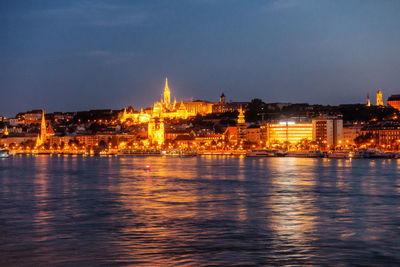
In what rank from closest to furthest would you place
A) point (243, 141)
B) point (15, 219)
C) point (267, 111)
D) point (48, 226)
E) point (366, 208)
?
1. point (48, 226)
2. point (15, 219)
3. point (366, 208)
4. point (243, 141)
5. point (267, 111)

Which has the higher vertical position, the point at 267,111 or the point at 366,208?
the point at 267,111

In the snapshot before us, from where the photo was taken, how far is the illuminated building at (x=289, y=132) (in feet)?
313

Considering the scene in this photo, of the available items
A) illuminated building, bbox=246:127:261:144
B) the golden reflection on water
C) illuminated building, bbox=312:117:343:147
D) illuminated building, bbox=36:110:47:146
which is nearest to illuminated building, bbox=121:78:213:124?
illuminated building, bbox=36:110:47:146

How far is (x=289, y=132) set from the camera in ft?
314

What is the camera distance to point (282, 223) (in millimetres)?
13484

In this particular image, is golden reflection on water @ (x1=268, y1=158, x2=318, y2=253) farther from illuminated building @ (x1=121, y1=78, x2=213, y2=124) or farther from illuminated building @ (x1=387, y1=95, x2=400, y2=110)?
illuminated building @ (x1=121, y1=78, x2=213, y2=124)

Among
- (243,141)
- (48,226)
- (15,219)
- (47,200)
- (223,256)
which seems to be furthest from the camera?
(243,141)

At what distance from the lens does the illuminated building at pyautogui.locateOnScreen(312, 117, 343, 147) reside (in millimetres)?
86875

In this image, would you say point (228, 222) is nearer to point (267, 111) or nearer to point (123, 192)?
point (123, 192)

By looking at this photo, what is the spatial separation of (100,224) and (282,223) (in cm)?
426

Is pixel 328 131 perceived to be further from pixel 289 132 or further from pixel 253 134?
pixel 253 134

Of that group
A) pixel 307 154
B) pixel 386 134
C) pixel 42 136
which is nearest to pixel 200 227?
pixel 307 154

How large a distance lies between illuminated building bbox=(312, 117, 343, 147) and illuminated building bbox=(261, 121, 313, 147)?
552 centimetres

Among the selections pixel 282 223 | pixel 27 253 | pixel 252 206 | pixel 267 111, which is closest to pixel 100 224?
pixel 27 253
